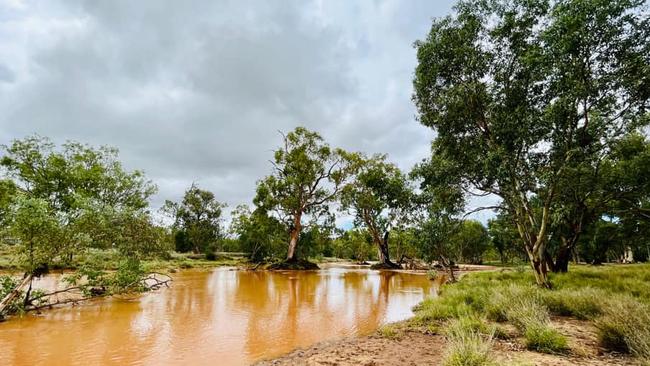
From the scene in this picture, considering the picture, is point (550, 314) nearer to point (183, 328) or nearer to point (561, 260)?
point (183, 328)

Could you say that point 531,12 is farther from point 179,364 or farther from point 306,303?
point 179,364

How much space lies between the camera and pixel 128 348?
682 cm

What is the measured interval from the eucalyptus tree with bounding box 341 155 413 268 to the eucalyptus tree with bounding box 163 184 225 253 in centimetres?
2971

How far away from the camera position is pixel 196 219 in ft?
186

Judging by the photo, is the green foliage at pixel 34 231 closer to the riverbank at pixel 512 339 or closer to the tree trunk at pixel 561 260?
the riverbank at pixel 512 339

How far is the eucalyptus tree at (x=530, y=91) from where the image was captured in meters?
9.54

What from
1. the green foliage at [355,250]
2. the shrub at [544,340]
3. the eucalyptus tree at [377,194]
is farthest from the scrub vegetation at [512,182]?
the green foliage at [355,250]

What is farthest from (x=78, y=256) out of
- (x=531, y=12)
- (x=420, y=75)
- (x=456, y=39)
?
(x=531, y=12)

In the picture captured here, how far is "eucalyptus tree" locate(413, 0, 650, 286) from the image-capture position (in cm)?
954

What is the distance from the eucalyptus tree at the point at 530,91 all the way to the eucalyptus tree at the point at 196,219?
4943 centimetres

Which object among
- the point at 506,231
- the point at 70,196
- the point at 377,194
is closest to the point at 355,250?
the point at 377,194

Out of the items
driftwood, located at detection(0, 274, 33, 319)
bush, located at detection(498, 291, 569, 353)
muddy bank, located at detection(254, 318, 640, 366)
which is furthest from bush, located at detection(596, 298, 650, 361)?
driftwood, located at detection(0, 274, 33, 319)

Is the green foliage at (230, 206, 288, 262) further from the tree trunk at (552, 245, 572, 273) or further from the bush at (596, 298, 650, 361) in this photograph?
the bush at (596, 298, 650, 361)

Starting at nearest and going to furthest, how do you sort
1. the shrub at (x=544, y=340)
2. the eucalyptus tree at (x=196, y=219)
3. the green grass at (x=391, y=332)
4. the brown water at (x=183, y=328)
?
the shrub at (x=544, y=340), the brown water at (x=183, y=328), the green grass at (x=391, y=332), the eucalyptus tree at (x=196, y=219)
